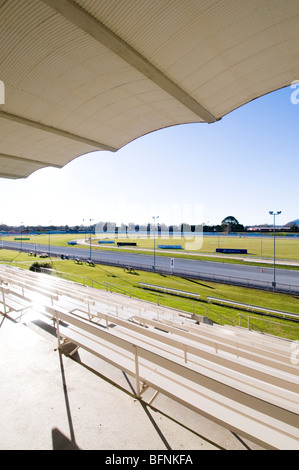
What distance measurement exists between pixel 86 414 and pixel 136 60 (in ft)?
24.1

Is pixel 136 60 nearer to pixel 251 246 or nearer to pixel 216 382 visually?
pixel 216 382

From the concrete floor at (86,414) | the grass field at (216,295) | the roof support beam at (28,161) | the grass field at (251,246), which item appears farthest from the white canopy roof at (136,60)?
the grass field at (251,246)

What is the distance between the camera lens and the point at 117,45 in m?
5.29

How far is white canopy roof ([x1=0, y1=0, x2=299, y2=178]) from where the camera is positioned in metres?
4.70

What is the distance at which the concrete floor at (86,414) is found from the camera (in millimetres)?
2568

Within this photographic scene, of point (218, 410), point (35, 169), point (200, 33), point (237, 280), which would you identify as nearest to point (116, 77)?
point (200, 33)

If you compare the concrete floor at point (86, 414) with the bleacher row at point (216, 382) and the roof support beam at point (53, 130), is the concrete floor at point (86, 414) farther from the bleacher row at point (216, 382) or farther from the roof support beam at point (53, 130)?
the roof support beam at point (53, 130)

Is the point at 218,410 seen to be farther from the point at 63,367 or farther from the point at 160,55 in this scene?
the point at 160,55

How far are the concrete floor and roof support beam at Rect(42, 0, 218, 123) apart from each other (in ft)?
21.7

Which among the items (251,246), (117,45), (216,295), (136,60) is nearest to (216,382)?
(117,45)

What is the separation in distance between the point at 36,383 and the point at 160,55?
298 inches

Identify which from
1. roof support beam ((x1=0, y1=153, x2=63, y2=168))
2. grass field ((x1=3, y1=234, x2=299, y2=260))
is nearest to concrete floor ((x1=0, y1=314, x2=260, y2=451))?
roof support beam ((x1=0, y1=153, x2=63, y2=168))

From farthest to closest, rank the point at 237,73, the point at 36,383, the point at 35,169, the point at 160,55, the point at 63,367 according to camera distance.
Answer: the point at 35,169, the point at 237,73, the point at 160,55, the point at 63,367, the point at 36,383

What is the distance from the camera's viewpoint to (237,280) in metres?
27.4
